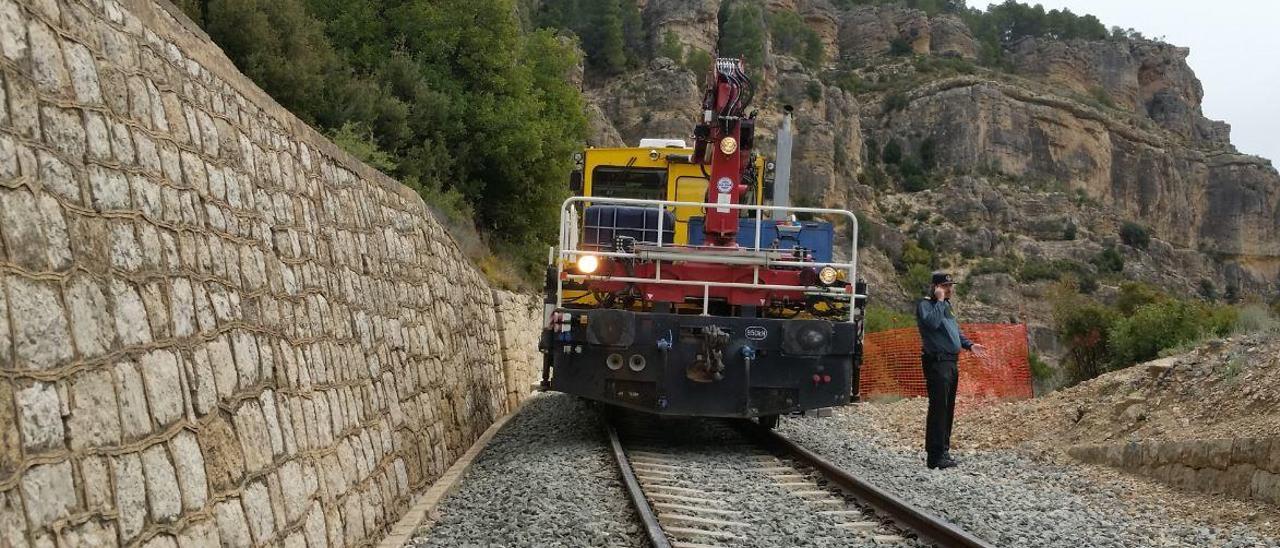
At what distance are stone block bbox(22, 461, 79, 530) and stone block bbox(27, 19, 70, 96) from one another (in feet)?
3.98

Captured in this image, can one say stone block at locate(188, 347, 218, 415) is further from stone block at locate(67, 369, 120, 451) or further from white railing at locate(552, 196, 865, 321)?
white railing at locate(552, 196, 865, 321)

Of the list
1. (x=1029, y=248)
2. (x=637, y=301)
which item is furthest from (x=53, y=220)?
(x=1029, y=248)

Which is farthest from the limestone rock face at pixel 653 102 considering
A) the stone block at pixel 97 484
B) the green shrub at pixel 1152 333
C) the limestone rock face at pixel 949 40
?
the stone block at pixel 97 484

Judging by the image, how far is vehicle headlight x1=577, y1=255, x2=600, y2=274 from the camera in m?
9.45

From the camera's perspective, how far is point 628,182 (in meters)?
12.1

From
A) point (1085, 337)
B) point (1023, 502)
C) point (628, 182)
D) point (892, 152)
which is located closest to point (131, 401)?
point (1023, 502)

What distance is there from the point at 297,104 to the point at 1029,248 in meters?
70.0

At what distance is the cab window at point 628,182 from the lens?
1196cm

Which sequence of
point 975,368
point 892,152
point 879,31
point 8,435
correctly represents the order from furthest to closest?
point 879,31 < point 892,152 < point 975,368 < point 8,435

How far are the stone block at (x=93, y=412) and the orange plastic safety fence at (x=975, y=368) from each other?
14115 millimetres

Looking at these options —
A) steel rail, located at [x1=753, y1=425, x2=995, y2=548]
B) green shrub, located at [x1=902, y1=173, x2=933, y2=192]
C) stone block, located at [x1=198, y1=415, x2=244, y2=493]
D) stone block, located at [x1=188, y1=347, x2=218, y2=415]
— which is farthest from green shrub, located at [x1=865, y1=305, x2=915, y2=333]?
green shrub, located at [x1=902, y1=173, x2=933, y2=192]

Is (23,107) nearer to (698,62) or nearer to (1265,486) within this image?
(1265,486)

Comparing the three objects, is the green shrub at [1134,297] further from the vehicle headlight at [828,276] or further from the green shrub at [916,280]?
the green shrub at [916,280]

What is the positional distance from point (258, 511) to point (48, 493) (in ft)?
4.98
